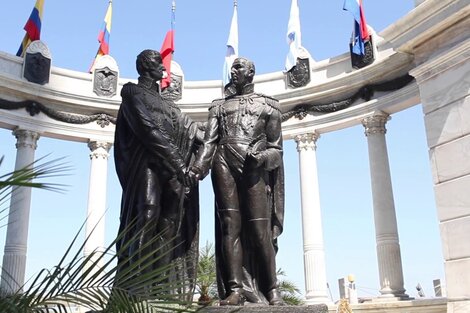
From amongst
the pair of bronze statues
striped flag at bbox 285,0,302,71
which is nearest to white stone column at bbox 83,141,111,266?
striped flag at bbox 285,0,302,71

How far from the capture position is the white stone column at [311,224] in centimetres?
2828

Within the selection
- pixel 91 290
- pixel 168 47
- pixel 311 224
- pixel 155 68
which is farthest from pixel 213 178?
pixel 168 47

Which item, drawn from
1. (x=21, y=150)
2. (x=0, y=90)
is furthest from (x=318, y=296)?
(x=0, y=90)

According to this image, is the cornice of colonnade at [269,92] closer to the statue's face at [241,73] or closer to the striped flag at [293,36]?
the striped flag at [293,36]

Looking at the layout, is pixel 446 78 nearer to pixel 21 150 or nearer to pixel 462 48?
pixel 462 48

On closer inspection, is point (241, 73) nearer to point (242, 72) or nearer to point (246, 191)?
point (242, 72)

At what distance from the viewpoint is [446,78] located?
12.7 meters

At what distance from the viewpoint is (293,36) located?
33.8 metres

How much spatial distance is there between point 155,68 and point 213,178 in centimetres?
195

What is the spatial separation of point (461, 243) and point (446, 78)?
4.27 m

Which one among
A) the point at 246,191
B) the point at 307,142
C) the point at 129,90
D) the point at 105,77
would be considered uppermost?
the point at 105,77

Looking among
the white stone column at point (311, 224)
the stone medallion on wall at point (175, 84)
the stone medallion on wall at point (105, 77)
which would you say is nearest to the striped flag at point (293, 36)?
the white stone column at point (311, 224)

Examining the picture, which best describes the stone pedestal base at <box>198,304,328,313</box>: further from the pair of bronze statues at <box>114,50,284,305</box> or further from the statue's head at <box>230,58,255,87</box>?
the statue's head at <box>230,58,255,87</box>

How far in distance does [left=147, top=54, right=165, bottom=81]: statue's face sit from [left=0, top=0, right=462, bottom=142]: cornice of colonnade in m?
21.8
